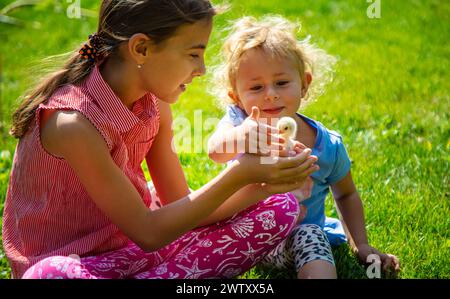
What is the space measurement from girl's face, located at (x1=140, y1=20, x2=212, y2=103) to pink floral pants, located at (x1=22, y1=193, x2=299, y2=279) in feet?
1.70

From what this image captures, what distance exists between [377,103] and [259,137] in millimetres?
2443

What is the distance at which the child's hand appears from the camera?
2.06 metres

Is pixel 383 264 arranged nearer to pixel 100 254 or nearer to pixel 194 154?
pixel 100 254

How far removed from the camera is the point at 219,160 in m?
2.47

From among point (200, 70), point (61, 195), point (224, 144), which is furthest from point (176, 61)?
point (61, 195)

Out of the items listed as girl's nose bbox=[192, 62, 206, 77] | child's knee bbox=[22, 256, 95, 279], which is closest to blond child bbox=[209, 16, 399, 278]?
girl's nose bbox=[192, 62, 206, 77]

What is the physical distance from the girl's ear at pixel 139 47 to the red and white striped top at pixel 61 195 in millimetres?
131

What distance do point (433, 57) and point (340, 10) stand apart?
1.39 meters

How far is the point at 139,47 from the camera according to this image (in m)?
2.15

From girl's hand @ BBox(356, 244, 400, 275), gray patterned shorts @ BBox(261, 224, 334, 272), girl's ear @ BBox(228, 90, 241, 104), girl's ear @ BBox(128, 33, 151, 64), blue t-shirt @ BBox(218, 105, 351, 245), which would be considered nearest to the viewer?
girl's ear @ BBox(128, 33, 151, 64)

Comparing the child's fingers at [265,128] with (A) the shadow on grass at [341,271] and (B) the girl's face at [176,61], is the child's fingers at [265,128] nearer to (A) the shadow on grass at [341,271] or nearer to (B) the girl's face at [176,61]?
(B) the girl's face at [176,61]

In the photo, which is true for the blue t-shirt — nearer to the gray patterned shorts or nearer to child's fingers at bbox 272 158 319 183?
the gray patterned shorts

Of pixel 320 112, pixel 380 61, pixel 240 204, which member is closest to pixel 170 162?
pixel 240 204

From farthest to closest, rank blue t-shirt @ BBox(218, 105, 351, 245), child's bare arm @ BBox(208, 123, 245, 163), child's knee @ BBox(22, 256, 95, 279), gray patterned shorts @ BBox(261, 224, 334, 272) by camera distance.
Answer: blue t-shirt @ BBox(218, 105, 351, 245)
gray patterned shorts @ BBox(261, 224, 334, 272)
child's bare arm @ BBox(208, 123, 245, 163)
child's knee @ BBox(22, 256, 95, 279)
